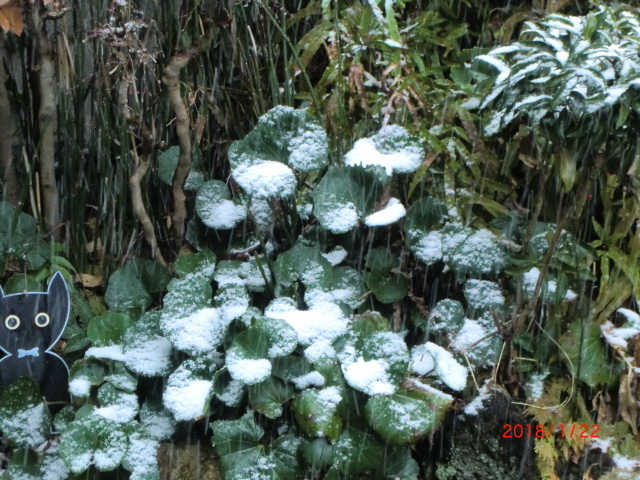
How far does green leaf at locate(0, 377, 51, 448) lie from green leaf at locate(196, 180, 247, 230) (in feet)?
2.28

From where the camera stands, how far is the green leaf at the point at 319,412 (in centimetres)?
173

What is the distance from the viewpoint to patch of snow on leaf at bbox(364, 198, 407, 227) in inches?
77.9

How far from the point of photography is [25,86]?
2211 millimetres

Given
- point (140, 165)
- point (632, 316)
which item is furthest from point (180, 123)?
point (632, 316)

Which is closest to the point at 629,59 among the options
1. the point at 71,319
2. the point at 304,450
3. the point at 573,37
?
the point at 573,37

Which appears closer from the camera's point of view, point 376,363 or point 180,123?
point 376,363

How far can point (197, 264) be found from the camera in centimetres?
209

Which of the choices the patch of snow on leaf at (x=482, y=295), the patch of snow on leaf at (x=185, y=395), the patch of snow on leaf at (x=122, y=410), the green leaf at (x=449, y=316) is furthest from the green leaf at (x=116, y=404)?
the patch of snow on leaf at (x=482, y=295)

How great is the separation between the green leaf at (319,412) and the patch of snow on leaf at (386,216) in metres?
0.51

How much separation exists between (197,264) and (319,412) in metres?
0.64

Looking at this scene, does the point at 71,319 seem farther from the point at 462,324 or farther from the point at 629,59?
the point at 629,59

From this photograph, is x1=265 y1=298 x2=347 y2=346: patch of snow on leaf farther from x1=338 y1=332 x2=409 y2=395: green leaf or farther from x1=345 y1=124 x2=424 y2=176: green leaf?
x1=345 y1=124 x2=424 y2=176: green leaf

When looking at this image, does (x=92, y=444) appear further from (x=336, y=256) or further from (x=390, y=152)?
(x=390, y=152)

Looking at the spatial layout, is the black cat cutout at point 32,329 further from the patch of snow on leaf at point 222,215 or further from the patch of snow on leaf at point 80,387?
the patch of snow on leaf at point 222,215
